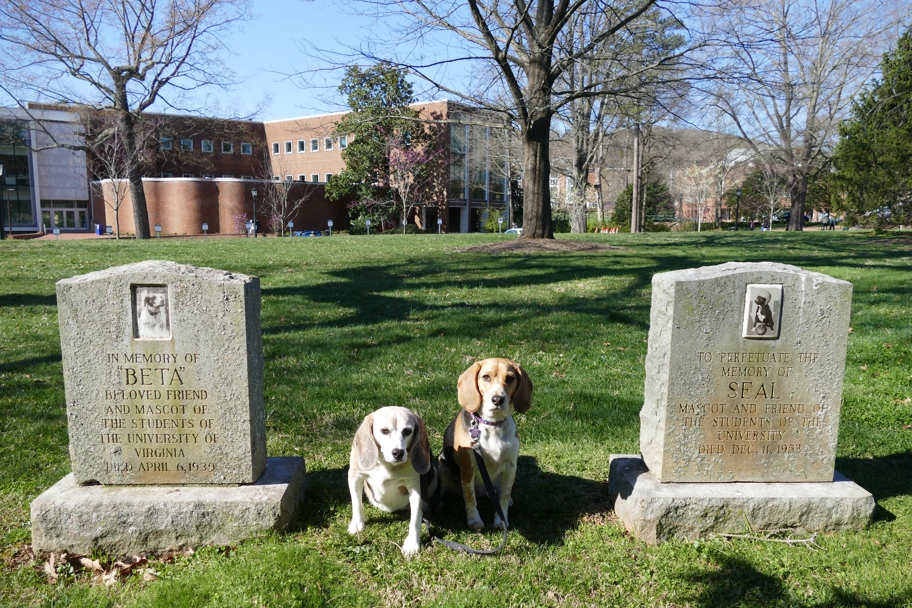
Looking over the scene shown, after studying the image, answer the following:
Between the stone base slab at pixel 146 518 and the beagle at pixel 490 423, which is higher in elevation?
the beagle at pixel 490 423

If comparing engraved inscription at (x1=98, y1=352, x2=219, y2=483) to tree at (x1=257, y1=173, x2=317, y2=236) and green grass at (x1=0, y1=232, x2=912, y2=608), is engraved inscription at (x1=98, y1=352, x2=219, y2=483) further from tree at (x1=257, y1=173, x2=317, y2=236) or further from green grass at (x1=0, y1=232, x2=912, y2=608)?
tree at (x1=257, y1=173, x2=317, y2=236)

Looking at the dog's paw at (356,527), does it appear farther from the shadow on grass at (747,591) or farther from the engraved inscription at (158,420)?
the shadow on grass at (747,591)

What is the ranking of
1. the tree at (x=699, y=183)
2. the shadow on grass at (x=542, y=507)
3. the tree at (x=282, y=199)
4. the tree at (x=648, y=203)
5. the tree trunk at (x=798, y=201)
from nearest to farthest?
1. the shadow on grass at (x=542, y=507)
2. the tree trunk at (x=798, y=201)
3. the tree at (x=282, y=199)
4. the tree at (x=648, y=203)
5. the tree at (x=699, y=183)

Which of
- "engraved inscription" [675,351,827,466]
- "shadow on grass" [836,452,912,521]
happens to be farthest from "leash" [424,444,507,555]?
"shadow on grass" [836,452,912,521]

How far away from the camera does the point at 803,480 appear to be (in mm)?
3918

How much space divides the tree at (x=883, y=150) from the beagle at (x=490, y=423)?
2118 centimetres

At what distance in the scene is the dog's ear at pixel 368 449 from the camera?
11.1ft

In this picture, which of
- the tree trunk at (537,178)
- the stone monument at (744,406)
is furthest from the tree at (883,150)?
the stone monument at (744,406)

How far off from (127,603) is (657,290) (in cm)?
336

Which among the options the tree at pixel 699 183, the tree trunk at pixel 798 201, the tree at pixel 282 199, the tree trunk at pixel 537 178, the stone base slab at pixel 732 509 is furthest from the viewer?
the tree at pixel 699 183

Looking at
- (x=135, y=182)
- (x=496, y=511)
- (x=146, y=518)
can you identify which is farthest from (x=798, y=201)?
(x=146, y=518)

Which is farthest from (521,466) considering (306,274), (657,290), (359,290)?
(306,274)

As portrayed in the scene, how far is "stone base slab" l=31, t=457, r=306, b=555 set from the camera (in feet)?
11.4

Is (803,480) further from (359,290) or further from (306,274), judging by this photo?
(306,274)
